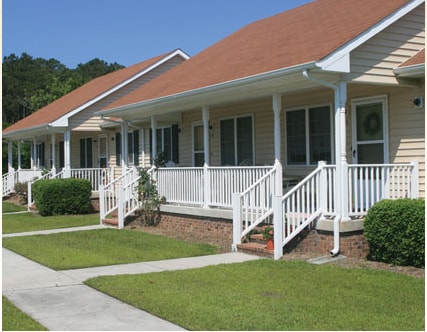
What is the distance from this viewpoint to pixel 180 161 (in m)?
19.0

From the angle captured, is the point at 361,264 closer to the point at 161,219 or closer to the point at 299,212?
the point at 299,212

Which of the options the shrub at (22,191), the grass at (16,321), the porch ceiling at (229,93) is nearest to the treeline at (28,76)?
the shrub at (22,191)

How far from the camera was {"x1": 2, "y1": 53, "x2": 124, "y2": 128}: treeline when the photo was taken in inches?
2766

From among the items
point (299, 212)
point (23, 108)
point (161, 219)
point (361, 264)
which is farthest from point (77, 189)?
point (23, 108)

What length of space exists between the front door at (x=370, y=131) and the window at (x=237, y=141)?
3739 mm

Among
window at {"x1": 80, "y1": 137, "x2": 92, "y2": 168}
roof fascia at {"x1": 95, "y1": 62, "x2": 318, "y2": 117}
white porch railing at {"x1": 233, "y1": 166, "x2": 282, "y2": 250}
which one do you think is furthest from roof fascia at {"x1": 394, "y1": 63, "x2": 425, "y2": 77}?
window at {"x1": 80, "y1": 137, "x2": 92, "y2": 168}

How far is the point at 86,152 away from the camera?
27.5 m

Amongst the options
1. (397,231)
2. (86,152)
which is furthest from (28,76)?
(397,231)

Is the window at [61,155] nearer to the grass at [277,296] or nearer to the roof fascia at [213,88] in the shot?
the roof fascia at [213,88]

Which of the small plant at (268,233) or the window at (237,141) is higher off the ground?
the window at (237,141)

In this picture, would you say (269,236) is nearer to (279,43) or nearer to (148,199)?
(279,43)

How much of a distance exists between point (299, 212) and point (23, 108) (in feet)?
225

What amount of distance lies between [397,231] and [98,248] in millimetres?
6152

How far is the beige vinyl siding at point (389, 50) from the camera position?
10.5 metres
